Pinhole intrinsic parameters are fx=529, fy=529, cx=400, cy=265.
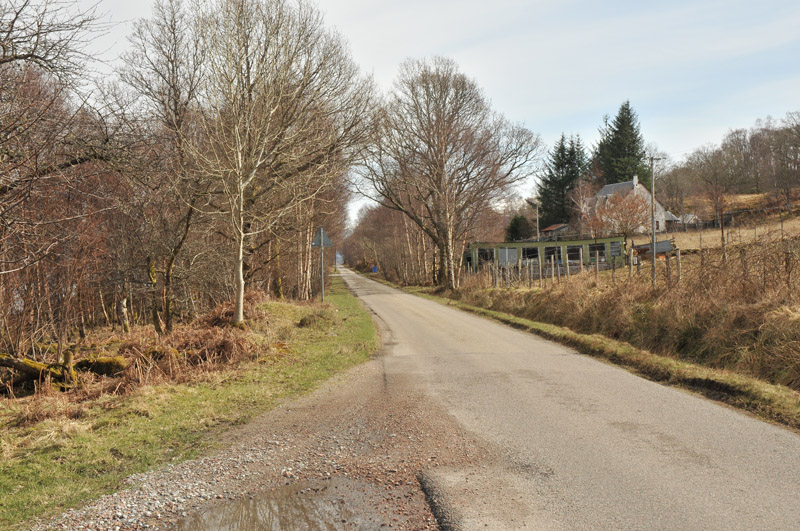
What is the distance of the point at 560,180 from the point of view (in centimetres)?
7050

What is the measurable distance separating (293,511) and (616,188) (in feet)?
221

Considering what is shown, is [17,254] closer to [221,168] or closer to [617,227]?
[221,168]

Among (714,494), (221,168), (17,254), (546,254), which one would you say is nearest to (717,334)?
(714,494)

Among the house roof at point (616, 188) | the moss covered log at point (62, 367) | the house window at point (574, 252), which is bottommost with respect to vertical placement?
the moss covered log at point (62, 367)

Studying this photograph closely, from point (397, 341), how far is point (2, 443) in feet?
31.7

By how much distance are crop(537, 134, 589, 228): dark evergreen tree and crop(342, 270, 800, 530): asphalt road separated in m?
64.4

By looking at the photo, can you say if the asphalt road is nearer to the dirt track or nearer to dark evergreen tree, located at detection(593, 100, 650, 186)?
the dirt track

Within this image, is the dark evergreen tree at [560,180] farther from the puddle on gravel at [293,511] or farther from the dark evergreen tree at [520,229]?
the puddle on gravel at [293,511]

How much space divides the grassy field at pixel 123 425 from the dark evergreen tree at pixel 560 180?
6390 centimetres

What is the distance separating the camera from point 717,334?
10.4m

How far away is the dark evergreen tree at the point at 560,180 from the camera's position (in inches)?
2763

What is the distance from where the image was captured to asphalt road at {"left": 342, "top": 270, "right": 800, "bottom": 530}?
399cm

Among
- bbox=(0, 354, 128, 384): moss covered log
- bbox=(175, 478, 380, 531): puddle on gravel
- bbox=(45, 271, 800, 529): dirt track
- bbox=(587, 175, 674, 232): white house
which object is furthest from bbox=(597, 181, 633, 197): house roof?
bbox=(175, 478, 380, 531): puddle on gravel

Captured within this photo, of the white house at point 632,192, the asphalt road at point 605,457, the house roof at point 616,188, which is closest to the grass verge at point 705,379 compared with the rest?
the asphalt road at point 605,457
